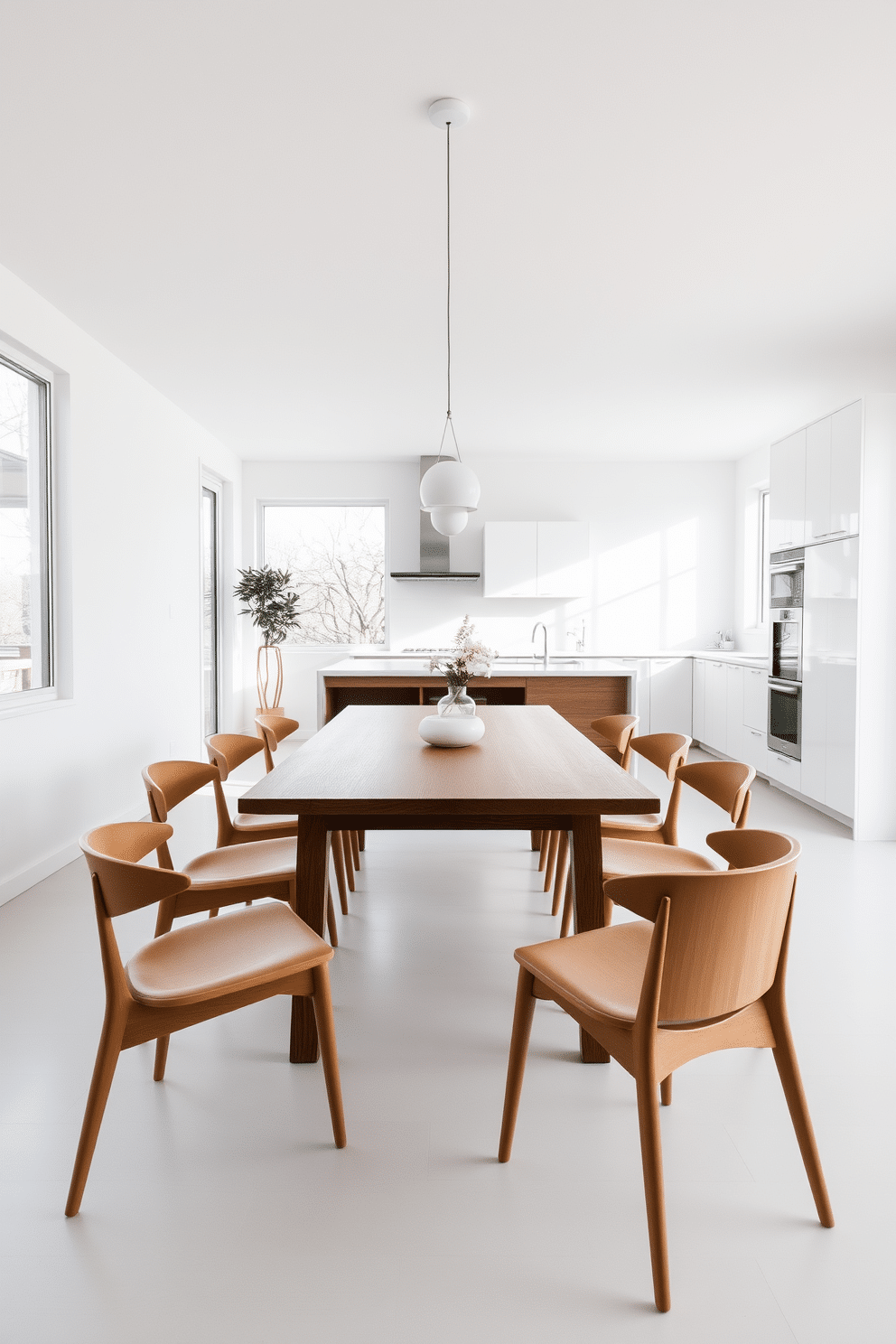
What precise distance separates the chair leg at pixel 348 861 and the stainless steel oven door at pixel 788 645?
3.16m

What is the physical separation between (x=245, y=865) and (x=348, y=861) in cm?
123

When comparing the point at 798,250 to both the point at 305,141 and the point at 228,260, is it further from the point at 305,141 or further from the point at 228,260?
the point at 228,260

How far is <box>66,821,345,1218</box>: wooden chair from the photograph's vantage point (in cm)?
164

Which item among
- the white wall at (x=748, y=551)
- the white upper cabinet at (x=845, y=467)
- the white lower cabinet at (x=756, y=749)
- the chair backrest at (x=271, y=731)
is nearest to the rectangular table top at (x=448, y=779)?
the chair backrest at (x=271, y=731)

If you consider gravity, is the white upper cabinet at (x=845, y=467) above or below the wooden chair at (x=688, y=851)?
above

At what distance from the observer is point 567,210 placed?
10.7 ft

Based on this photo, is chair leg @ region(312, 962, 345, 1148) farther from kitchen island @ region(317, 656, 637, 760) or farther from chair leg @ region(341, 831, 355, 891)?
kitchen island @ region(317, 656, 637, 760)

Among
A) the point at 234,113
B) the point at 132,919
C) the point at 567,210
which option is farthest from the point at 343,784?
the point at 567,210

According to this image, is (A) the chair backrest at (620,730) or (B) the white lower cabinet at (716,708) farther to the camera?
(B) the white lower cabinet at (716,708)

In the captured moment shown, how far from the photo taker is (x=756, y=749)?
614 centimetres

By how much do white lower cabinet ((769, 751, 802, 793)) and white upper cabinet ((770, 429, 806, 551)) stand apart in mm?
1402

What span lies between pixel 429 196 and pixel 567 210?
1.78 ft

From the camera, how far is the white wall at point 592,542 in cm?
833

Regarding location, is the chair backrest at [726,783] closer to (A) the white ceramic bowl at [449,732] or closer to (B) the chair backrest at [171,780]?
(A) the white ceramic bowl at [449,732]
